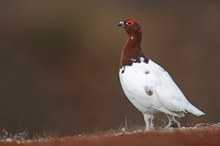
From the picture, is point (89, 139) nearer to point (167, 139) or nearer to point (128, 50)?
point (167, 139)

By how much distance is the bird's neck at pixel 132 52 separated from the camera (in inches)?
478

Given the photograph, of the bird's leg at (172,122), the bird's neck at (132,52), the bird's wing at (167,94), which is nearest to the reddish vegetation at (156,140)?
the bird's wing at (167,94)

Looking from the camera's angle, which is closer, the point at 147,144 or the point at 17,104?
the point at 147,144

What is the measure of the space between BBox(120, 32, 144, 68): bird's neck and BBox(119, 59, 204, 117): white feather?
176 mm

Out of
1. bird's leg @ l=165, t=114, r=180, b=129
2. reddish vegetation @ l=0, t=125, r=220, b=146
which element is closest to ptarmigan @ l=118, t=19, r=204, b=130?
bird's leg @ l=165, t=114, r=180, b=129

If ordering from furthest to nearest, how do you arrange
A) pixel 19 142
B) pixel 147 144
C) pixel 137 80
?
pixel 137 80 < pixel 19 142 < pixel 147 144

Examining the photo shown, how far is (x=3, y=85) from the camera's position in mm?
27328

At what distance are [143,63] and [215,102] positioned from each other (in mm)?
9052

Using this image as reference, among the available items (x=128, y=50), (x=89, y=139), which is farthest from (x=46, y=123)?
(x=89, y=139)

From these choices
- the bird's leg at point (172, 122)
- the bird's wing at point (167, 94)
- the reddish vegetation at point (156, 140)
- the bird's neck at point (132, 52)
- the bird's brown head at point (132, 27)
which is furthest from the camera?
the bird's brown head at point (132, 27)

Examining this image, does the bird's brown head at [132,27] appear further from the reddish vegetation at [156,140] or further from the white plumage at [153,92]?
the reddish vegetation at [156,140]

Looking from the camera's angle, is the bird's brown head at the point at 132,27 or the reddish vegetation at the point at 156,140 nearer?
the reddish vegetation at the point at 156,140

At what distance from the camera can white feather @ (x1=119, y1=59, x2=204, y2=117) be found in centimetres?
1159

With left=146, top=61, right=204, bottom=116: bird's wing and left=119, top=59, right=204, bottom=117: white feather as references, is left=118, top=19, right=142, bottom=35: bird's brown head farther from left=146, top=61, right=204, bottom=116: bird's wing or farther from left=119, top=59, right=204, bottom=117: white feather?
left=146, top=61, right=204, bottom=116: bird's wing
